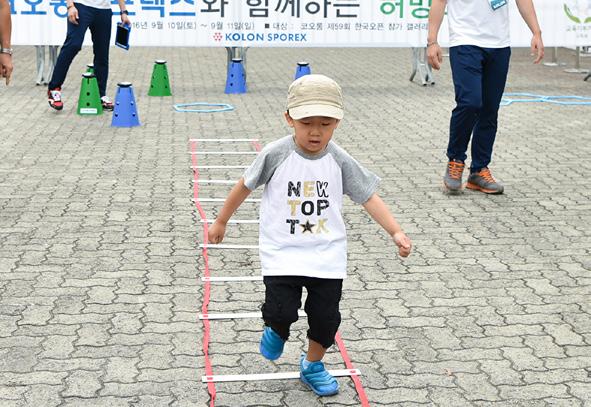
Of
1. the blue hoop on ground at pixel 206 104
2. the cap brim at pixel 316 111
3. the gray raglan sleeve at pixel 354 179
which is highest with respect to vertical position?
the cap brim at pixel 316 111

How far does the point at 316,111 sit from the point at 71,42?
352 inches

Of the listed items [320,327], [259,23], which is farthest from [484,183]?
[259,23]

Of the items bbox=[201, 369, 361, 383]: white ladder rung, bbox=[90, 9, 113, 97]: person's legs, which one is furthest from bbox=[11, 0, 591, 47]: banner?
bbox=[201, 369, 361, 383]: white ladder rung

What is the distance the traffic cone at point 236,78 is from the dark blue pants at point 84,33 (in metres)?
2.41

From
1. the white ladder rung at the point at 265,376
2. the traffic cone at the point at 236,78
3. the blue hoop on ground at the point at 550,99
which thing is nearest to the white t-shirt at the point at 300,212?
the white ladder rung at the point at 265,376

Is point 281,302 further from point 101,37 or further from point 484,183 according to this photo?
point 101,37

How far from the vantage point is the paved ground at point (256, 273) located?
4508mm

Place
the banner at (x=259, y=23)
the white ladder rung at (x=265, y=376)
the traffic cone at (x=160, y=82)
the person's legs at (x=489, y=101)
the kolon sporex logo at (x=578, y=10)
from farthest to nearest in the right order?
the kolon sporex logo at (x=578, y=10) < the banner at (x=259, y=23) < the traffic cone at (x=160, y=82) < the person's legs at (x=489, y=101) < the white ladder rung at (x=265, y=376)

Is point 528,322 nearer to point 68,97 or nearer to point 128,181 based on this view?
point 128,181

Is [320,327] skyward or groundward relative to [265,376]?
skyward

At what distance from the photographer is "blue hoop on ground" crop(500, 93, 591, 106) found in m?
13.7

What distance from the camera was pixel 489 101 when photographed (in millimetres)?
8383

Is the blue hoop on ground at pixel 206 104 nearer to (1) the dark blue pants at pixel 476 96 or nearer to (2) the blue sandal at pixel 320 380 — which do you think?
(1) the dark blue pants at pixel 476 96

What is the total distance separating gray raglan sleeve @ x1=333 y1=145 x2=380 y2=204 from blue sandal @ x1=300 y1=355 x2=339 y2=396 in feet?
2.39
